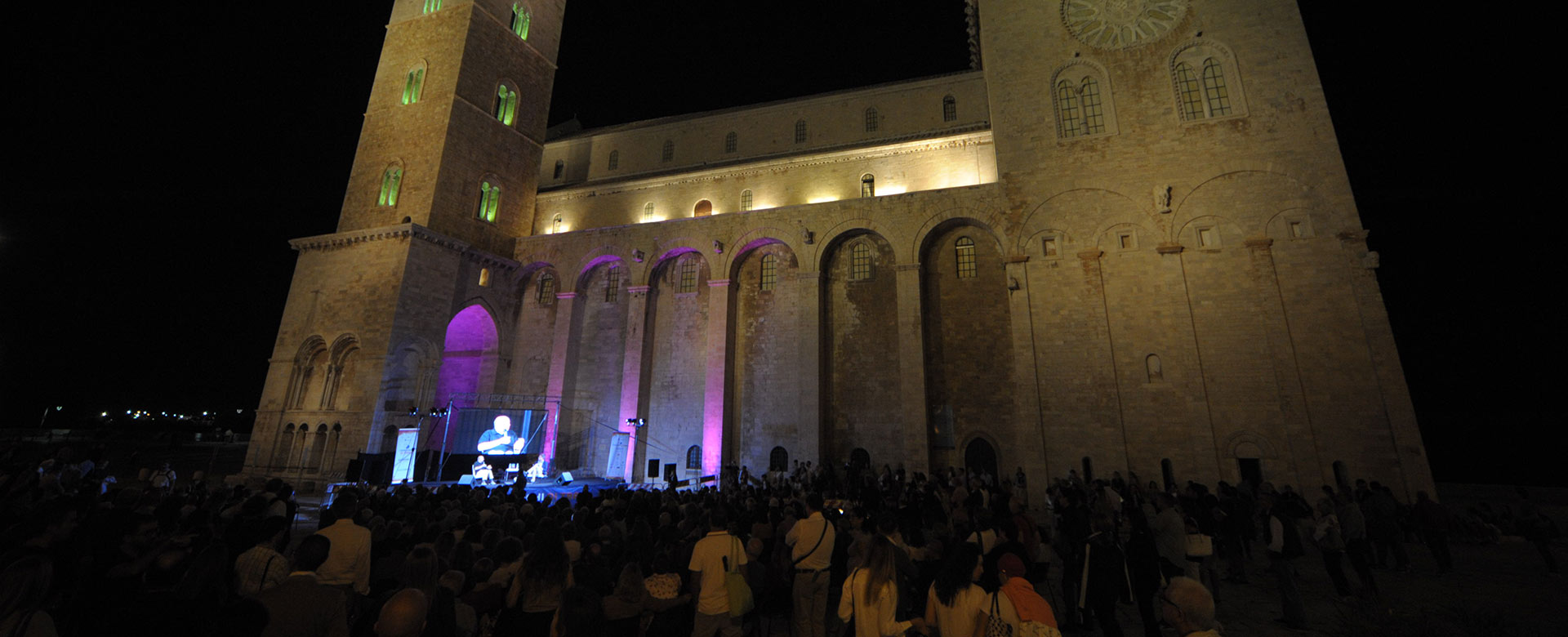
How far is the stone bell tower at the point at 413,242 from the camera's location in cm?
2031

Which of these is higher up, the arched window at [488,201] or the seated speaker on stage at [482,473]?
the arched window at [488,201]

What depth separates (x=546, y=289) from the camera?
25.6 metres

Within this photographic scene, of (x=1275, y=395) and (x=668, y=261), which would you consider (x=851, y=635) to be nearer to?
(x=1275, y=395)

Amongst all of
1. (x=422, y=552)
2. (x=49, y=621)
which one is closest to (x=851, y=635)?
(x=422, y=552)

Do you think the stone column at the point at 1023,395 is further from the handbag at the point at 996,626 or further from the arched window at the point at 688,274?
the handbag at the point at 996,626

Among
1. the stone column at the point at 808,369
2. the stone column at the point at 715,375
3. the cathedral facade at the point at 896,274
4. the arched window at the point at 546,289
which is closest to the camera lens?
the cathedral facade at the point at 896,274

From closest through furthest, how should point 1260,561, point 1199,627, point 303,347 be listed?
1. point 1199,627
2. point 1260,561
3. point 303,347

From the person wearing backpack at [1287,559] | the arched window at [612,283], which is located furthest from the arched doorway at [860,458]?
the person wearing backpack at [1287,559]

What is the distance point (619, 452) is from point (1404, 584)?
67.2 feet

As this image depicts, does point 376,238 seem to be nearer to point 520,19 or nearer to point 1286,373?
point 520,19

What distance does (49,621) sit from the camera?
2.65 meters

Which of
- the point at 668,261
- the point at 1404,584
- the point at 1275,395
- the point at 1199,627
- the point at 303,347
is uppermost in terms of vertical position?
the point at 668,261

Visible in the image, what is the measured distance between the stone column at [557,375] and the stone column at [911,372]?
1302cm

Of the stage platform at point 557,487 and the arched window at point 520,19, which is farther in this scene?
the arched window at point 520,19
